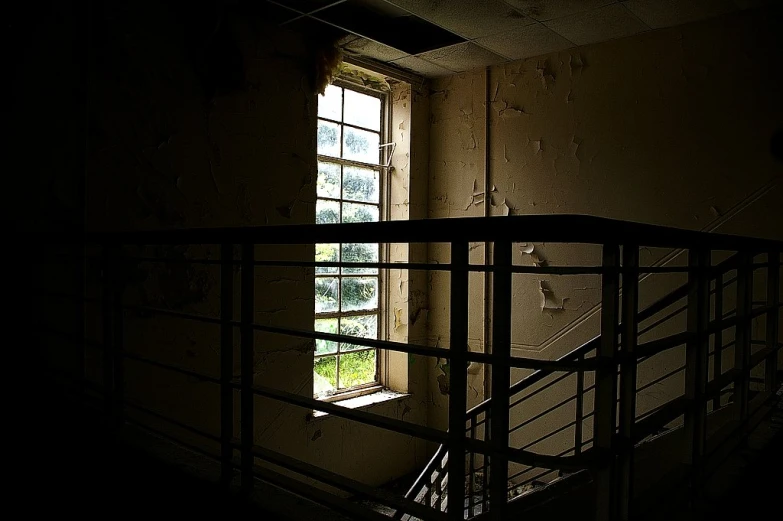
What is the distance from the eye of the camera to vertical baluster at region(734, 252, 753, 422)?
5.16 ft

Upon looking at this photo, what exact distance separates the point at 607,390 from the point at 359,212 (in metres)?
3.41

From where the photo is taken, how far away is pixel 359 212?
411cm

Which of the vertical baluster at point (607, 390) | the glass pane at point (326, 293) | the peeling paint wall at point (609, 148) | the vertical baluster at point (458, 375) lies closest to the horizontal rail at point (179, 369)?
the vertical baluster at point (458, 375)

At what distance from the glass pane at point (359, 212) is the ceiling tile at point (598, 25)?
5.90 feet

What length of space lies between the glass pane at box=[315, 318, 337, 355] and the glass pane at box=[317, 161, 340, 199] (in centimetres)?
91

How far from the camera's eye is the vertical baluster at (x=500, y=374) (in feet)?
2.54

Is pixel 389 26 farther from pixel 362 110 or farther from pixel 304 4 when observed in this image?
pixel 362 110

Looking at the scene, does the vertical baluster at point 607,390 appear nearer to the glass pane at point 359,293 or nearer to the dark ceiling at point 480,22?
the dark ceiling at point 480,22

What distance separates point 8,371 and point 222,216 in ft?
4.22

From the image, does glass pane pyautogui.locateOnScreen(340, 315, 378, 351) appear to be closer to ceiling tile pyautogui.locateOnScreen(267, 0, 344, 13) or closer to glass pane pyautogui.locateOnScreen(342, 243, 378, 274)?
glass pane pyautogui.locateOnScreen(342, 243, 378, 274)

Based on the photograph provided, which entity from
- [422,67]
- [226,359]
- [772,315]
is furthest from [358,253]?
[226,359]

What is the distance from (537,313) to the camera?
3.86 meters

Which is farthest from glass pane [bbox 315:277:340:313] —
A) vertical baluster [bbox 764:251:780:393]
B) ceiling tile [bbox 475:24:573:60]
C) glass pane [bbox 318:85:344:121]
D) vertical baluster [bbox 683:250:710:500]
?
vertical baluster [bbox 683:250:710:500]

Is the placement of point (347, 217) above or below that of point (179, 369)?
above
